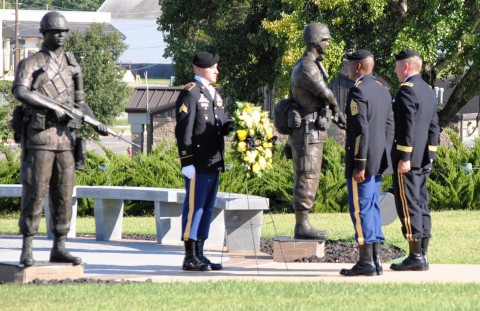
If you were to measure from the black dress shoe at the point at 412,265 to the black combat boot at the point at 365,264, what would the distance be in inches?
21.3

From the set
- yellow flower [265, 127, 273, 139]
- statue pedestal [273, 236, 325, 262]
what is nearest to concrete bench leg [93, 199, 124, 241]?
statue pedestal [273, 236, 325, 262]

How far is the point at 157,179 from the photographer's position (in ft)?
65.6

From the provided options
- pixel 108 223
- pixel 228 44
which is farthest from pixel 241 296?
pixel 228 44

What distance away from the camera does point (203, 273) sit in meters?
10.6

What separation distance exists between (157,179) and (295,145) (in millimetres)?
8869

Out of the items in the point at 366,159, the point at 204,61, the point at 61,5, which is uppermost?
the point at 61,5

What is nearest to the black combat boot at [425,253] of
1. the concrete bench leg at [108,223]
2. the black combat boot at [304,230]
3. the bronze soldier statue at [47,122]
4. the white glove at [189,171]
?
the black combat boot at [304,230]

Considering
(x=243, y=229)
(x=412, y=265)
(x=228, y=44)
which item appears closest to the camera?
(x=412, y=265)

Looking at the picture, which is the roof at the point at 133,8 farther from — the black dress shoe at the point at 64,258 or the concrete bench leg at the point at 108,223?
the black dress shoe at the point at 64,258

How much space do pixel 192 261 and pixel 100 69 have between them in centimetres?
4599

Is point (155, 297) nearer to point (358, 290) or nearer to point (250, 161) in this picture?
point (358, 290)

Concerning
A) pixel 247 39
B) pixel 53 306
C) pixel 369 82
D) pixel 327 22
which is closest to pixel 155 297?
pixel 53 306

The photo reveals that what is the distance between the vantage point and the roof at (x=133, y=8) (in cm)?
10036

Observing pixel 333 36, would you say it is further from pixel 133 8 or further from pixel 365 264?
pixel 133 8
